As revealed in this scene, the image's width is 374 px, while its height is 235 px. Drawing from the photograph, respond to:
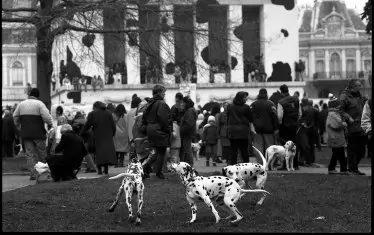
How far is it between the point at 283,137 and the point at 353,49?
70462 mm

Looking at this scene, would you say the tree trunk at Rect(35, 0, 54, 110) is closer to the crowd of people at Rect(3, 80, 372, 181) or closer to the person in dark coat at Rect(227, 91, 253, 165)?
the crowd of people at Rect(3, 80, 372, 181)

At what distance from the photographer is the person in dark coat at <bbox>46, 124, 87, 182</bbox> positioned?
53.6 feet

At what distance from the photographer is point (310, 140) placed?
21641mm

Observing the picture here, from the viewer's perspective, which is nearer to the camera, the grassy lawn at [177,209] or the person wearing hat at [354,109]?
the grassy lawn at [177,209]

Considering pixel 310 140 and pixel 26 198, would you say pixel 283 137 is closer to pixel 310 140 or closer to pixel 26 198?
pixel 310 140

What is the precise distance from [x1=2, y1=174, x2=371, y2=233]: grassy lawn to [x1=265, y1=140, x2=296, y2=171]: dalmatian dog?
2472 mm

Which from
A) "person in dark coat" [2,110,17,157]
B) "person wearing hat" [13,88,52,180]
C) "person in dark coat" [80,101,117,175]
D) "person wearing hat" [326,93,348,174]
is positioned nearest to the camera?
"person wearing hat" [326,93,348,174]

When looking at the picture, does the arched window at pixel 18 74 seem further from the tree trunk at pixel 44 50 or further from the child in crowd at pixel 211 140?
the child in crowd at pixel 211 140

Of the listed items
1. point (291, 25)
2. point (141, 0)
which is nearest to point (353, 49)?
point (291, 25)

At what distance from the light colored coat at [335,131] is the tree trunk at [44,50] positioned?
957 centimetres

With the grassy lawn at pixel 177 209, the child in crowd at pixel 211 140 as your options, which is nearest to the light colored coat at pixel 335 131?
the grassy lawn at pixel 177 209

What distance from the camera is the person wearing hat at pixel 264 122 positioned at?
18219 mm

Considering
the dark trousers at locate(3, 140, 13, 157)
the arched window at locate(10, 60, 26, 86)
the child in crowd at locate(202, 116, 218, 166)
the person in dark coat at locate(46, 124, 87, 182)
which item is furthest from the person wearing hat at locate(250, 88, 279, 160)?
the arched window at locate(10, 60, 26, 86)

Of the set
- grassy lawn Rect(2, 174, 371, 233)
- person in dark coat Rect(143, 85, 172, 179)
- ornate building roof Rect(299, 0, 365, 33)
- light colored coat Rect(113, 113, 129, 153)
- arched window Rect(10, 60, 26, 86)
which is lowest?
grassy lawn Rect(2, 174, 371, 233)
